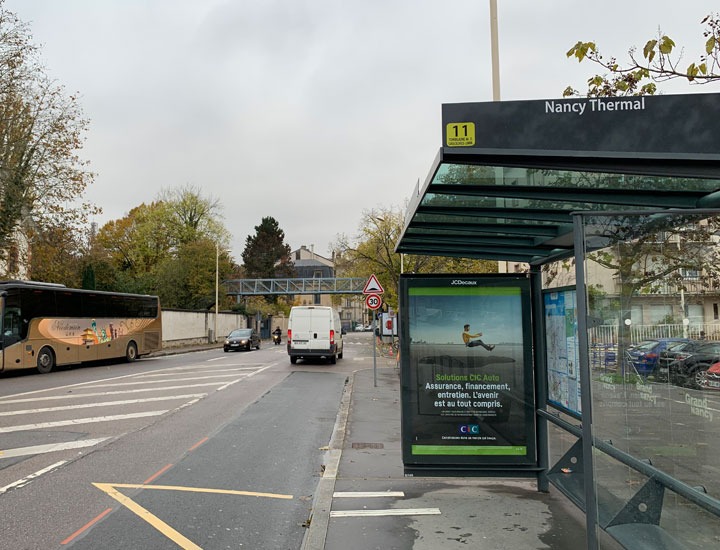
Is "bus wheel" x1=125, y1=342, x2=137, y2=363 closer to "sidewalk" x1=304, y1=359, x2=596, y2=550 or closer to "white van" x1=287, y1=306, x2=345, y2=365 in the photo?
"white van" x1=287, y1=306, x2=345, y2=365

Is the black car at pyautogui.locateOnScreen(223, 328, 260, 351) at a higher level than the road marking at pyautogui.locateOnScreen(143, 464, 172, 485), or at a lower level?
higher

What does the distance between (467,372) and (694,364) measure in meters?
2.67

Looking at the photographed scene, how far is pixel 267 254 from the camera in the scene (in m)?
93.8

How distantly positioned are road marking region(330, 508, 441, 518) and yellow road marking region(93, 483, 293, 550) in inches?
38.7

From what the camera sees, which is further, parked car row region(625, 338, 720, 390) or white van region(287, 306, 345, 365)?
white van region(287, 306, 345, 365)

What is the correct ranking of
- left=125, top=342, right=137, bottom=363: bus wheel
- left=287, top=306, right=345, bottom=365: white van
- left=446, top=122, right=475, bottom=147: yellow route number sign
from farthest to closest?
left=125, top=342, right=137, bottom=363: bus wheel < left=287, top=306, right=345, bottom=365: white van < left=446, top=122, right=475, bottom=147: yellow route number sign

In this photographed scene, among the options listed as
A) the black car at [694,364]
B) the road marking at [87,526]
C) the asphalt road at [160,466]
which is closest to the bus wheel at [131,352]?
the asphalt road at [160,466]

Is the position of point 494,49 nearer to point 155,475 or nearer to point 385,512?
point 385,512

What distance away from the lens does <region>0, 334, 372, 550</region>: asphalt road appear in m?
5.04

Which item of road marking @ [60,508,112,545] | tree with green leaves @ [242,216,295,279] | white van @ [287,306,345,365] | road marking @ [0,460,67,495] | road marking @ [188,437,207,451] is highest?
tree with green leaves @ [242,216,295,279]

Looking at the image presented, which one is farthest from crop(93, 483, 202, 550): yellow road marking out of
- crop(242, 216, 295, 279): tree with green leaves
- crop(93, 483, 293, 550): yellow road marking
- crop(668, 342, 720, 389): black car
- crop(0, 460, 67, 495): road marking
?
crop(242, 216, 295, 279): tree with green leaves

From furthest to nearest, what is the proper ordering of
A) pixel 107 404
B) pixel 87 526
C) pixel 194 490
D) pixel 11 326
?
pixel 11 326 < pixel 107 404 < pixel 194 490 < pixel 87 526

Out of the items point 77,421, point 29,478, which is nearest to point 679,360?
point 29,478

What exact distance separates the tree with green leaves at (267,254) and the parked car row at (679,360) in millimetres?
89279
